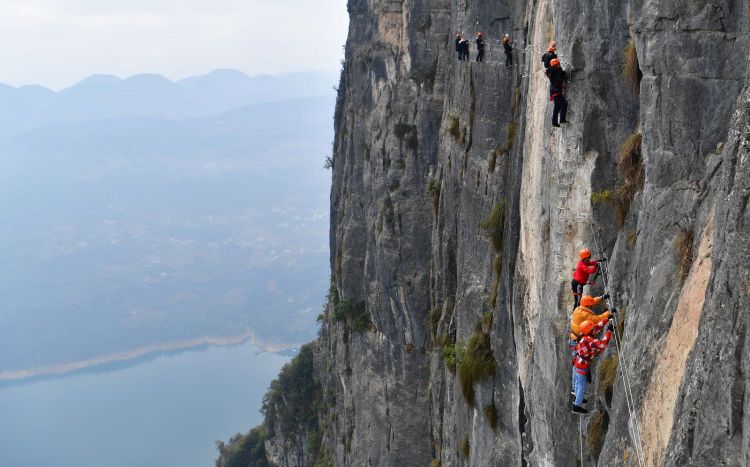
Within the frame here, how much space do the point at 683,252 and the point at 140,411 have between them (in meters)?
153

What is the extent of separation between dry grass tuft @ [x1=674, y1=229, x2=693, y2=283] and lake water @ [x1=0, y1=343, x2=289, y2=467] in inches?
4603

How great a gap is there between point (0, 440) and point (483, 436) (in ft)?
491

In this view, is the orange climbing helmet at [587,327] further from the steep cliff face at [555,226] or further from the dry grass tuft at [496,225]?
the dry grass tuft at [496,225]

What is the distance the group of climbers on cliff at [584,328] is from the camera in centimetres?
969

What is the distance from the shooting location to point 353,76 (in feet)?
103

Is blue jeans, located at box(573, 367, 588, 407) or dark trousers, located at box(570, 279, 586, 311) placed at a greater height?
dark trousers, located at box(570, 279, 586, 311)

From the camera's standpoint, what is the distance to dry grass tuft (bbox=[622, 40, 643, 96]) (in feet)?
33.6

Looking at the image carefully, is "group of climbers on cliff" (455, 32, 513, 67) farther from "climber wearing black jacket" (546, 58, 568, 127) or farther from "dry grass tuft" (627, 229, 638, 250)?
"dry grass tuft" (627, 229, 638, 250)

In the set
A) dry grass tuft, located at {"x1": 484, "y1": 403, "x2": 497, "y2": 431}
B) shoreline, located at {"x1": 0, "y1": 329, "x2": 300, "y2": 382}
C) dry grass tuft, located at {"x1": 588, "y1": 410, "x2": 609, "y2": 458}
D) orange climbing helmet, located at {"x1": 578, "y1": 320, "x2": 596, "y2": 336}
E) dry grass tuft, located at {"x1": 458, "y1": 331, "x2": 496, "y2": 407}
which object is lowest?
shoreline, located at {"x1": 0, "y1": 329, "x2": 300, "y2": 382}

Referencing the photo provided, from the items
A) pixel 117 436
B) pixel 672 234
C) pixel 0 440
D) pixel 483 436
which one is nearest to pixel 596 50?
pixel 672 234

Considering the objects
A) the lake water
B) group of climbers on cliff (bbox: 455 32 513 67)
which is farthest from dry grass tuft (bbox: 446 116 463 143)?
the lake water

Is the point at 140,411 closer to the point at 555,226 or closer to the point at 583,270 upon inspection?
the point at 555,226

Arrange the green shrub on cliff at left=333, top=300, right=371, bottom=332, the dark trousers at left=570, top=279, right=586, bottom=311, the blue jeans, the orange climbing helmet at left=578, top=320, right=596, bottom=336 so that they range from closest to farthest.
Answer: the orange climbing helmet at left=578, top=320, right=596, bottom=336 < the blue jeans < the dark trousers at left=570, top=279, right=586, bottom=311 < the green shrub on cliff at left=333, top=300, right=371, bottom=332

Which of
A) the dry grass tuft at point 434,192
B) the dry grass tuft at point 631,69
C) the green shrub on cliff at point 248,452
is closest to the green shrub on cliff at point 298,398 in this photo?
the green shrub on cliff at point 248,452
